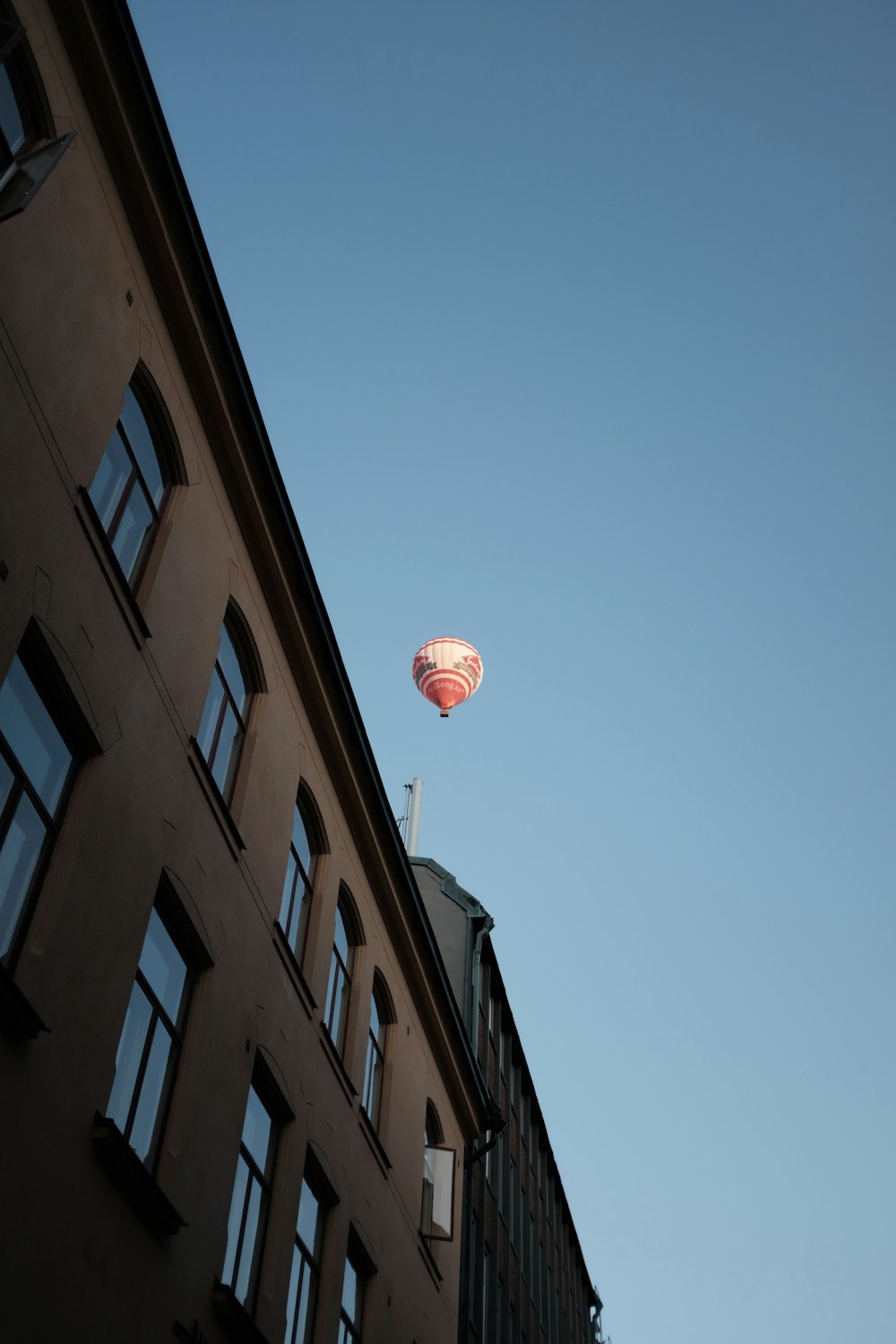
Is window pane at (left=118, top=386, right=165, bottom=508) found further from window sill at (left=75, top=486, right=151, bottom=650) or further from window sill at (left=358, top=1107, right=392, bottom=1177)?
window sill at (left=358, top=1107, right=392, bottom=1177)

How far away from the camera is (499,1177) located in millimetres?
31469

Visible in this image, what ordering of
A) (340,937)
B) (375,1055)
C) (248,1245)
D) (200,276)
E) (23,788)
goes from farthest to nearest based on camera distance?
(375,1055)
(340,937)
(200,276)
(248,1245)
(23,788)

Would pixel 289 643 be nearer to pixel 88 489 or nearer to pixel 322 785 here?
pixel 322 785

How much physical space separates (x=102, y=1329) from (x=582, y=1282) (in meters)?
39.8

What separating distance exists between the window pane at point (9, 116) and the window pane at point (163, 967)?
7.07 meters

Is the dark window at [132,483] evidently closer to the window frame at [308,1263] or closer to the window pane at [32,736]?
the window pane at [32,736]

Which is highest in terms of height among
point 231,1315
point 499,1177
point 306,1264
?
point 499,1177

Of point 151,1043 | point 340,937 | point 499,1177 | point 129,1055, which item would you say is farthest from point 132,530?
point 499,1177

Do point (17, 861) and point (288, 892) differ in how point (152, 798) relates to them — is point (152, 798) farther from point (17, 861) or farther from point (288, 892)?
point (288, 892)

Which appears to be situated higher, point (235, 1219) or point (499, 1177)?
point (499, 1177)

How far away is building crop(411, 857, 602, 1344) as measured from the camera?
27797mm

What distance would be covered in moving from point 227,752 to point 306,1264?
20.2ft

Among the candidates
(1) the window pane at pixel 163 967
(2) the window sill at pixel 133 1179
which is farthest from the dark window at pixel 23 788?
(1) the window pane at pixel 163 967

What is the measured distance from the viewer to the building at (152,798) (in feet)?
33.3
